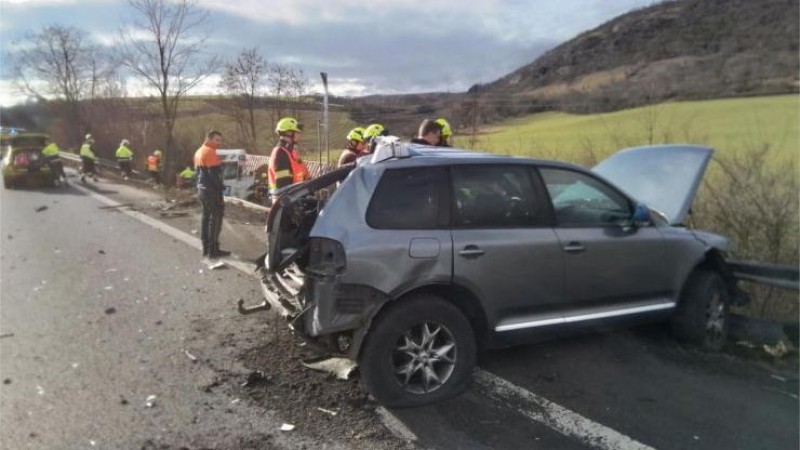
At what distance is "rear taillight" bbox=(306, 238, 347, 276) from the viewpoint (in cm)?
366

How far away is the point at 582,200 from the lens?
15.1 ft

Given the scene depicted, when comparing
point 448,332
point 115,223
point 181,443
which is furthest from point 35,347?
point 115,223

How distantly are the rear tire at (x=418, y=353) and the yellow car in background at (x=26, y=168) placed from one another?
19.8 metres

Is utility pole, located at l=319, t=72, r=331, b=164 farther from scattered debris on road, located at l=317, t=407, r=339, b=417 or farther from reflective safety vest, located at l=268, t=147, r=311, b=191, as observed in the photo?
scattered debris on road, located at l=317, t=407, r=339, b=417

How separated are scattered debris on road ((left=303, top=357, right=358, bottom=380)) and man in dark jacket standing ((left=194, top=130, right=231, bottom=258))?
4411mm

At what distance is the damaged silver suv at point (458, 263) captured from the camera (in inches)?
146

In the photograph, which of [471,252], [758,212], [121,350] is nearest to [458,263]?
[471,252]

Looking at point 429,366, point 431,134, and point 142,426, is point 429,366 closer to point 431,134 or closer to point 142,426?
point 142,426

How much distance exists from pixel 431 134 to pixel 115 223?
793 cm

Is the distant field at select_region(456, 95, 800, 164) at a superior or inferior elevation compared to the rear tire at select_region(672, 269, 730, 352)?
superior

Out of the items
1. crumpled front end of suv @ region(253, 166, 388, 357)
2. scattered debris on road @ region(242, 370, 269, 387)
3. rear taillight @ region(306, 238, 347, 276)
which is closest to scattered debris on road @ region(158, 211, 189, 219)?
crumpled front end of suv @ region(253, 166, 388, 357)

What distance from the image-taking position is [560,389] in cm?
412

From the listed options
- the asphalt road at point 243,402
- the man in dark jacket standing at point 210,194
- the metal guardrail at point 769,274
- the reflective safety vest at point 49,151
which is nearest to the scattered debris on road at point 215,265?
the man in dark jacket standing at point 210,194

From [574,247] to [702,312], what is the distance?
1.52 meters
